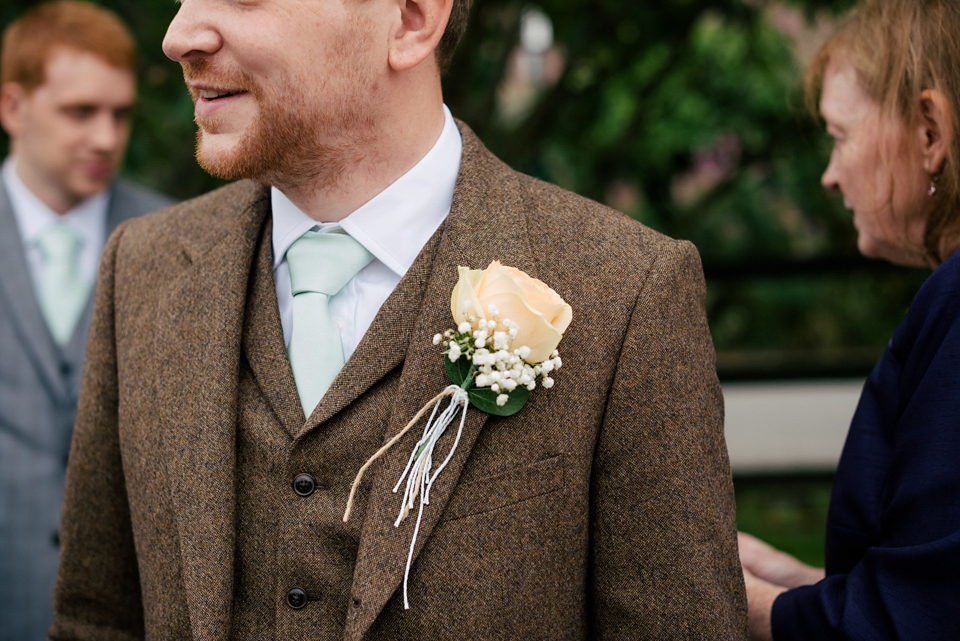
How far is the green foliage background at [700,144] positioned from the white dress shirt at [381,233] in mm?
2432

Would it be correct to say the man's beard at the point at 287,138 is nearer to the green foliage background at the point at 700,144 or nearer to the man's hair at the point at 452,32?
the man's hair at the point at 452,32

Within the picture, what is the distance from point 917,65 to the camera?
1678 millimetres

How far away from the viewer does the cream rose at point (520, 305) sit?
1351 millimetres

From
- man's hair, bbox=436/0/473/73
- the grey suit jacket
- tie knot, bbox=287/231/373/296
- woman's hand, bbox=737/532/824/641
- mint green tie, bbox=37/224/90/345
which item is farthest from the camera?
mint green tie, bbox=37/224/90/345

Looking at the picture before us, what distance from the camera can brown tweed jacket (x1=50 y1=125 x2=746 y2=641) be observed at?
1.44 m

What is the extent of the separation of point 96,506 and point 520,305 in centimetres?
99

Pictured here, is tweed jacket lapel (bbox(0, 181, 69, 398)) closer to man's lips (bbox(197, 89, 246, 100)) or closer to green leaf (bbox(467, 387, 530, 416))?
man's lips (bbox(197, 89, 246, 100))

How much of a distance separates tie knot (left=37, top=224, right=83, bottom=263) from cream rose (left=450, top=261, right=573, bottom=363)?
6.73ft

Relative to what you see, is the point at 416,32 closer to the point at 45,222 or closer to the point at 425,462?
the point at 425,462

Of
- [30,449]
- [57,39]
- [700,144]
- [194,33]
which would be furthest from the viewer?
[700,144]

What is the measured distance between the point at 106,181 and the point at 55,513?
3.75ft

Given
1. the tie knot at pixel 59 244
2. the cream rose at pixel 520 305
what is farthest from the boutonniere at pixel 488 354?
the tie knot at pixel 59 244

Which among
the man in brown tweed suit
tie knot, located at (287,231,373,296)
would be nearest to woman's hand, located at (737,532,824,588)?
the man in brown tweed suit

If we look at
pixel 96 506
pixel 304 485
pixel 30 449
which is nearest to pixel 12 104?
pixel 30 449
